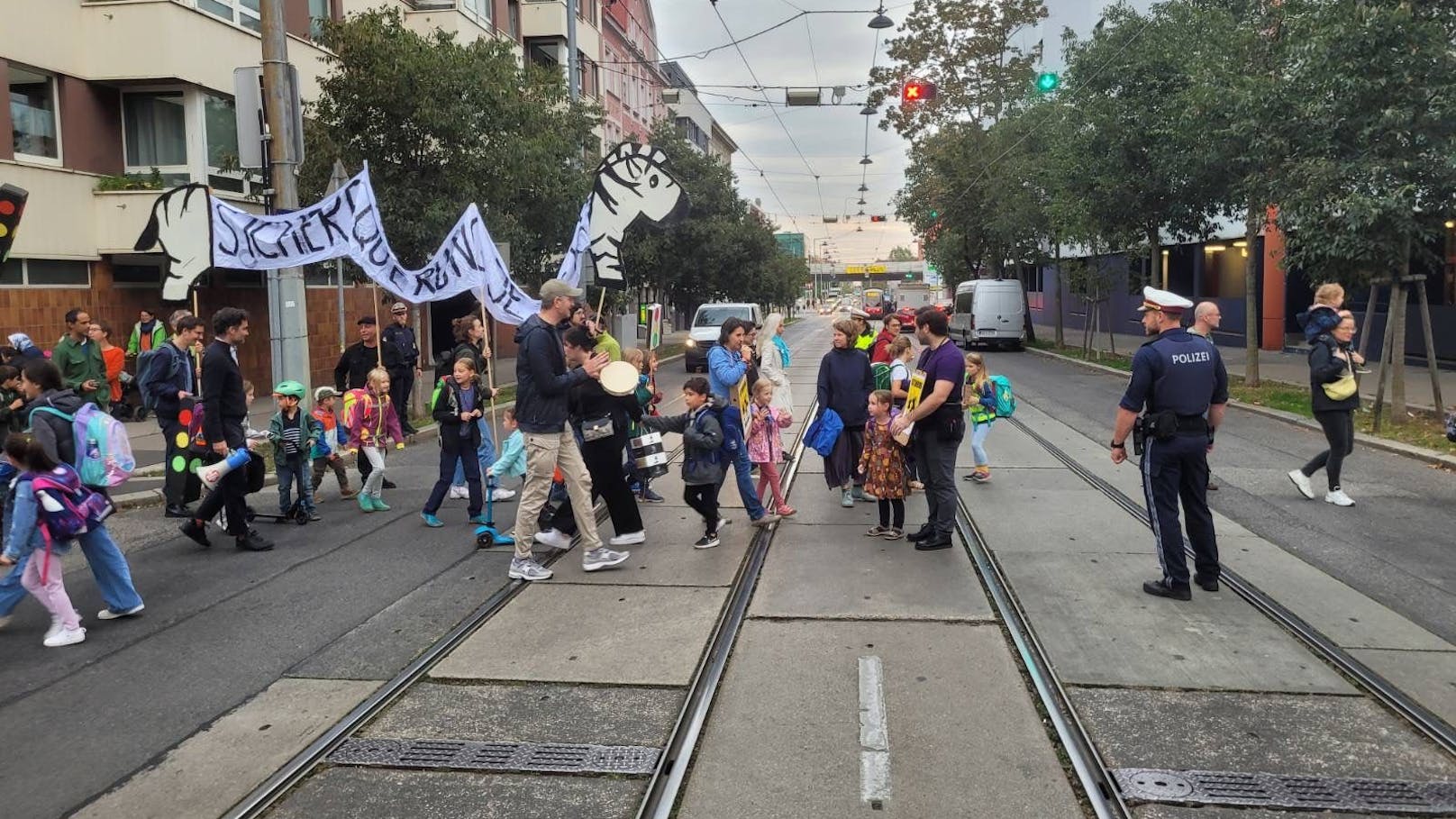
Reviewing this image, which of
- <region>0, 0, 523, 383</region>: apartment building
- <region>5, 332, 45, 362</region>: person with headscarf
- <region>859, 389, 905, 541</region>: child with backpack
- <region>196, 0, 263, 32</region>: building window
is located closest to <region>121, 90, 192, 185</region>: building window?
<region>0, 0, 523, 383</region>: apartment building

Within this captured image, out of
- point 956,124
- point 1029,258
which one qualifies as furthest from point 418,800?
point 956,124

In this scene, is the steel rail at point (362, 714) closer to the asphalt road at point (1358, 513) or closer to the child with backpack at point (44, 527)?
the child with backpack at point (44, 527)

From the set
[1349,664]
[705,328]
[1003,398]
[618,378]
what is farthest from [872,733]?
[705,328]

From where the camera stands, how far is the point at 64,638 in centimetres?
565

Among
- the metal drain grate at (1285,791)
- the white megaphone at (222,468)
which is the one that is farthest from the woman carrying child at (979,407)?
the white megaphone at (222,468)

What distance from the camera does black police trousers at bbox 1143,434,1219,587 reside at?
20.0 ft

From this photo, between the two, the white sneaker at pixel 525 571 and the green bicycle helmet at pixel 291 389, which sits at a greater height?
the green bicycle helmet at pixel 291 389

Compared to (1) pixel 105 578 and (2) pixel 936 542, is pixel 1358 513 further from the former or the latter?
(1) pixel 105 578

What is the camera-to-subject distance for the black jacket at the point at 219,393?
7.57 m

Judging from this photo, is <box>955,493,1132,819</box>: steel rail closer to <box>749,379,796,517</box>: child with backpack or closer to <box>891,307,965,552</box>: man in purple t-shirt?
<box>891,307,965,552</box>: man in purple t-shirt

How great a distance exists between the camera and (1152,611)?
5.91 meters

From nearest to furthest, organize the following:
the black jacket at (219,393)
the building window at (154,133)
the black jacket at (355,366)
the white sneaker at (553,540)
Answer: the black jacket at (219,393) → the white sneaker at (553,540) → the black jacket at (355,366) → the building window at (154,133)

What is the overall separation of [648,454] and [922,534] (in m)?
2.12

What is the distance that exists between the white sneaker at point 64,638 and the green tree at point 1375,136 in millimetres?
13459
